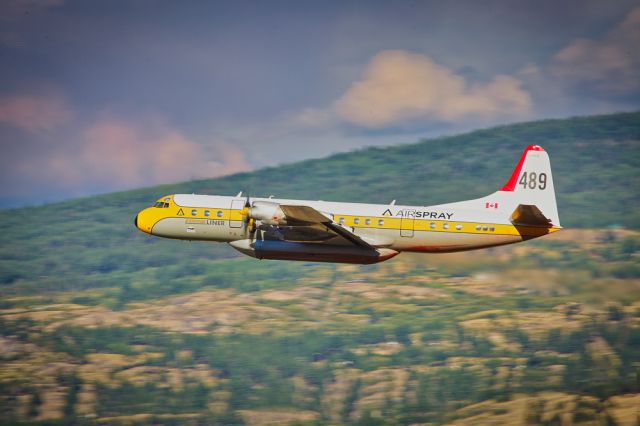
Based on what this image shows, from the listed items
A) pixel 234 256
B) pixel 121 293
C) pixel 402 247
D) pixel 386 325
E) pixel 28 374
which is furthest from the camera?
pixel 234 256

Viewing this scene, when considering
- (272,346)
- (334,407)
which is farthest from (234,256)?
(334,407)

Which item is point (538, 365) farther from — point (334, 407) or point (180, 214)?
point (180, 214)

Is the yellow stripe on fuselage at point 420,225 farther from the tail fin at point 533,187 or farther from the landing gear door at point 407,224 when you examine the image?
the tail fin at point 533,187

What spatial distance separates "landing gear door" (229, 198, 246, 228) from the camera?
43344mm

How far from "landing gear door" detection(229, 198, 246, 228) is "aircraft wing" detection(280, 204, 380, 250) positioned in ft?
7.60

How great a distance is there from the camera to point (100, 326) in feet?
472

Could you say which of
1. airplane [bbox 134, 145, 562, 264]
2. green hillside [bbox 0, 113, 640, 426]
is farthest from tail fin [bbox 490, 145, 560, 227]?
green hillside [bbox 0, 113, 640, 426]

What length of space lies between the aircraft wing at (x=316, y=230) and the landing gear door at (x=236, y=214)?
2.32m

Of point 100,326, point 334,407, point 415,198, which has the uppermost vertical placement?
point 415,198

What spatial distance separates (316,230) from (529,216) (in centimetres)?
1087

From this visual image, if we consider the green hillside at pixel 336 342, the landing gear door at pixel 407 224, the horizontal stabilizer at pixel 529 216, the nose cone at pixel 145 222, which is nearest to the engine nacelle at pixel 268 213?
the landing gear door at pixel 407 224

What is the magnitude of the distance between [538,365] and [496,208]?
86982 millimetres

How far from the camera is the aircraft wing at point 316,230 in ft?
129

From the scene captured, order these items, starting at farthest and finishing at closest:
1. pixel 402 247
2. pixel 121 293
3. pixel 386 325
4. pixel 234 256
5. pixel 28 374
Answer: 1. pixel 234 256
2. pixel 121 293
3. pixel 386 325
4. pixel 28 374
5. pixel 402 247
